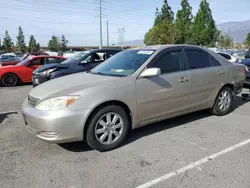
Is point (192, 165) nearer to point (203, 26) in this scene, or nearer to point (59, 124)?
point (59, 124)

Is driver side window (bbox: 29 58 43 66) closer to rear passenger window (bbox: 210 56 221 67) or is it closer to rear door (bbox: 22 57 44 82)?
rear door (bbox: 22 57 44 82)

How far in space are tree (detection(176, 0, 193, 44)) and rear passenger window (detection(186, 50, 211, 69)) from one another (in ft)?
114

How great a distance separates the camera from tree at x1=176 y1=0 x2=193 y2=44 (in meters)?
38.8

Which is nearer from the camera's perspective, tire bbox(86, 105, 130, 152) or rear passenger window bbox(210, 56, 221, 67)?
Result: tire bbox(86, 105, 130, 152)

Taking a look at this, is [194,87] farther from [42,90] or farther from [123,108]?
[42,90]

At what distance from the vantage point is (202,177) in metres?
2.98

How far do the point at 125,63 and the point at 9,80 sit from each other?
8404 millimetres

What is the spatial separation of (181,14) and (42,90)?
39439 mm

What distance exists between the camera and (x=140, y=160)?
343cm

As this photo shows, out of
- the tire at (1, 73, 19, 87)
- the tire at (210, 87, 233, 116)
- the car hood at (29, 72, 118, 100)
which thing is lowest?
the tire at (1, 73, 19, 87)

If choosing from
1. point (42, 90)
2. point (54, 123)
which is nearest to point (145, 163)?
point (54, 123)

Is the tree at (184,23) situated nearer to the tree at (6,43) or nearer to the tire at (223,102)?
the tire at (223,102)

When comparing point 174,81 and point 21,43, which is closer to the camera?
point 174,81

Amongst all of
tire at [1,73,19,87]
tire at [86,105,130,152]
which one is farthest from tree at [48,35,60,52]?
tire at [86,105,130,152]
